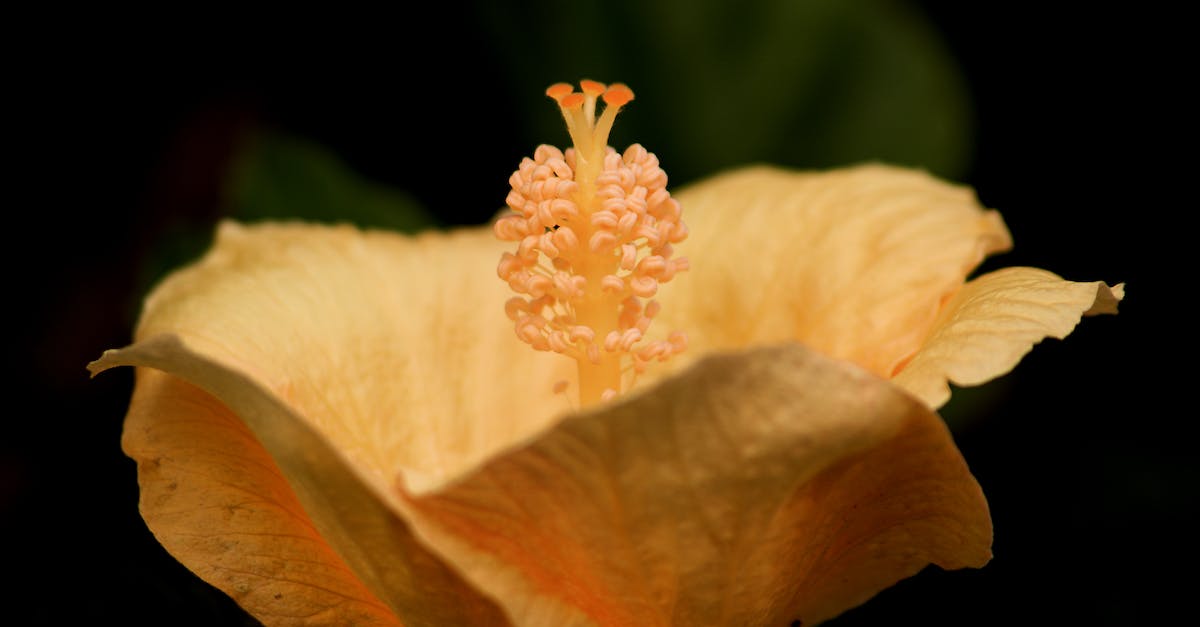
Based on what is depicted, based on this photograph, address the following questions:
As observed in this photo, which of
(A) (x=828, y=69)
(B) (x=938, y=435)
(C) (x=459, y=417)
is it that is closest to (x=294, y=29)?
(A) (x=828, y=69)

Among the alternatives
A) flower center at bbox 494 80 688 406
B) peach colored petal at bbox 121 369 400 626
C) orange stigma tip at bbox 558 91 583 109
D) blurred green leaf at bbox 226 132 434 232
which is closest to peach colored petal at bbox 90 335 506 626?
peach colored petal at bbox 121 369 400 626

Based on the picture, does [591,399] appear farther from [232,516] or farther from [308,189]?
[308,189]

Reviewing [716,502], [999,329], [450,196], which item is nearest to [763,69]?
[450,196]

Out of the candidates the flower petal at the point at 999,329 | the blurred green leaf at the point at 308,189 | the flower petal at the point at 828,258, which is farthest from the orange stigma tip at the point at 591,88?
the blurred green leaf at the point at 308,189

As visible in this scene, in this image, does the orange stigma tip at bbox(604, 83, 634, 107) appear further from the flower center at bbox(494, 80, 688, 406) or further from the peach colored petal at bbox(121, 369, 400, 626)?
the peach colored petal at bbox(121, 369, 400, 626)

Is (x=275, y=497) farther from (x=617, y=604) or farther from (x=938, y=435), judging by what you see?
(x=938, y=435)
